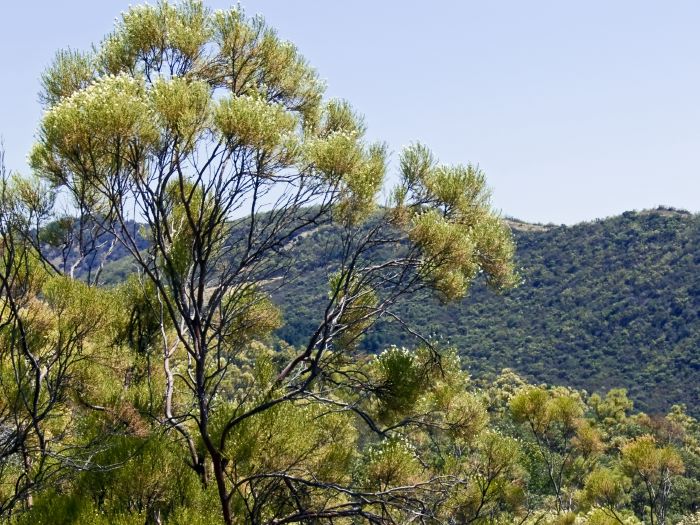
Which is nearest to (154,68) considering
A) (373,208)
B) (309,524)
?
(373,208)

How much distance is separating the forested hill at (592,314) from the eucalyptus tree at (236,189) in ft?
185

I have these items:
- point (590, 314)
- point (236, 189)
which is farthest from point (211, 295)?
point (590, 314)

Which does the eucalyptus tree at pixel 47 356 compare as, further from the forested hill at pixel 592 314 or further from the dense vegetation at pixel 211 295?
the forested hill at pixel 592 314

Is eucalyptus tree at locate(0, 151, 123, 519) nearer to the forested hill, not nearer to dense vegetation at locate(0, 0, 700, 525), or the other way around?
dense vegetation at locate(0, 0, 700, 525)

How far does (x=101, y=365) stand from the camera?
9.09 metres

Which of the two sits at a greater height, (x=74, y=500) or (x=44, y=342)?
(x=44, y=342)

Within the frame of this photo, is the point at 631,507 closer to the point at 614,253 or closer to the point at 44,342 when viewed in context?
the point at 44,342

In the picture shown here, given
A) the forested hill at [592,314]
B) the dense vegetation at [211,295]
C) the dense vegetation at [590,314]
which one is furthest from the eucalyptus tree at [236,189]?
the forested hill at [592,314]

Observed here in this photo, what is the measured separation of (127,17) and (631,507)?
124ft

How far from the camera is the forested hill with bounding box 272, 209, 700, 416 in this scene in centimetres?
6894

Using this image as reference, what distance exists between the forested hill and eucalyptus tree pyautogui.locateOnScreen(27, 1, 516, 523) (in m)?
56.4

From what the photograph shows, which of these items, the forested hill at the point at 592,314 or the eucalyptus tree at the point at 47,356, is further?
the forested hill at the point at 592,314

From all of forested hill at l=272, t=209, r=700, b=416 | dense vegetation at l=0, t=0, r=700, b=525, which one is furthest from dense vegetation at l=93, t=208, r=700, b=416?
dense vegetation at l=0, t=0, r=700, b=525

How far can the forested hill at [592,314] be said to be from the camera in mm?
68938
